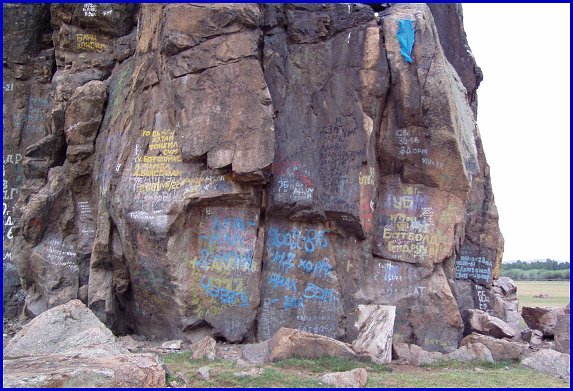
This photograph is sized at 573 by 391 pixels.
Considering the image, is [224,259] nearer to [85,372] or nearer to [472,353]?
[85,372]

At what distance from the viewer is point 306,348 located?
8.93 m

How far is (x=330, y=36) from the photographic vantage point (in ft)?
38.5

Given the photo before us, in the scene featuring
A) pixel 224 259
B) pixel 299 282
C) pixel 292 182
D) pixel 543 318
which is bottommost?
pixel 543 318

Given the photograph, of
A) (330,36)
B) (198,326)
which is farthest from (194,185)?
(330,36)

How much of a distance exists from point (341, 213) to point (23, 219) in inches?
264

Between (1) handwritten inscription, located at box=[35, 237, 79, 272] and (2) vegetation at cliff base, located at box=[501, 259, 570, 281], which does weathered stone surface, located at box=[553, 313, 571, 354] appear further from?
(2) vegetation at cliff base, located at box=[501, 259, 570, 281]

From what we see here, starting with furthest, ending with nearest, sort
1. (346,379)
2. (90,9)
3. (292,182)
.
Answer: (90,9) < (292,182) < (346,379)

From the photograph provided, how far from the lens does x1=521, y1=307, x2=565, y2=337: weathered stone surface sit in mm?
12711

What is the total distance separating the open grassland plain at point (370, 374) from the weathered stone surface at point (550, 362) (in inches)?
7.2

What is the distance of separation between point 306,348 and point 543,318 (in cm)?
686

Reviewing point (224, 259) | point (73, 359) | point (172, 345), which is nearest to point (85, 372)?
point (73, 359)

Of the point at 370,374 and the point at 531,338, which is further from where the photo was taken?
the point at 531,338

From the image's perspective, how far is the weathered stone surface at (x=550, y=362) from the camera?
908 cm

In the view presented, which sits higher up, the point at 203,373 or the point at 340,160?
the point at 340,160
